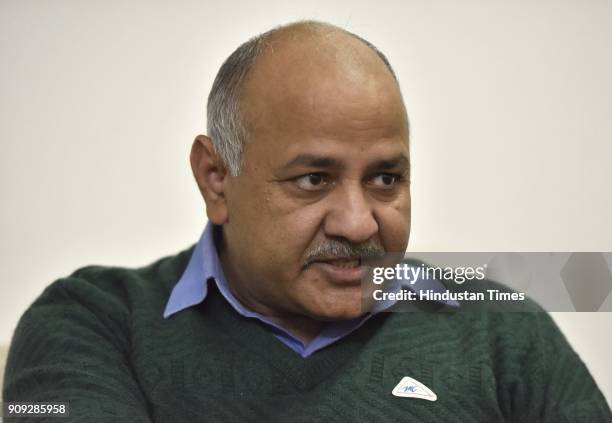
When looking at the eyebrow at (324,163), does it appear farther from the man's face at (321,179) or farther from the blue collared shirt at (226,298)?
the blue collared shirt at (226,298)

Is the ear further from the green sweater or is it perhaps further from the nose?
the nose

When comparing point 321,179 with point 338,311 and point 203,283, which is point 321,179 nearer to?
point 338,311

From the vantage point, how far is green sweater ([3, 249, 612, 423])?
4.81 ft

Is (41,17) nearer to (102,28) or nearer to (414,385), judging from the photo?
(102,28)

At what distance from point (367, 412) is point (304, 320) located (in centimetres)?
25

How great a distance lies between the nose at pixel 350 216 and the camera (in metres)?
1.42

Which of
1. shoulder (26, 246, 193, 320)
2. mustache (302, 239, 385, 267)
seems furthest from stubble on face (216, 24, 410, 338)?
shoulder (26, 246, 193, 320)

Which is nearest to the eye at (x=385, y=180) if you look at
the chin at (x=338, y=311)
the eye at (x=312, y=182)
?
the eye at (x=312, y=182)

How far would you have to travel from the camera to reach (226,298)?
5.29 feet

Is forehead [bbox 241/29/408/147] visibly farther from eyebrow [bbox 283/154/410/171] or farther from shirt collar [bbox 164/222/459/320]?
shirt collar [bbox 164/222/459/320]

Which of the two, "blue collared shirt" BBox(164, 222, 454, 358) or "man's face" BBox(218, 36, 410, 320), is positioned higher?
"man's face" BBox(218, 36, 410, 320)

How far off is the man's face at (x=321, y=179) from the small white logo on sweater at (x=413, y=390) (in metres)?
0.17

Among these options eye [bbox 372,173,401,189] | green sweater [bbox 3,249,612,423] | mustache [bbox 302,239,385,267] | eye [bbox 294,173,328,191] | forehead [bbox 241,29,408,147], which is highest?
forehead [bbox 241,29,408,147]

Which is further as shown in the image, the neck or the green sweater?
the neck
